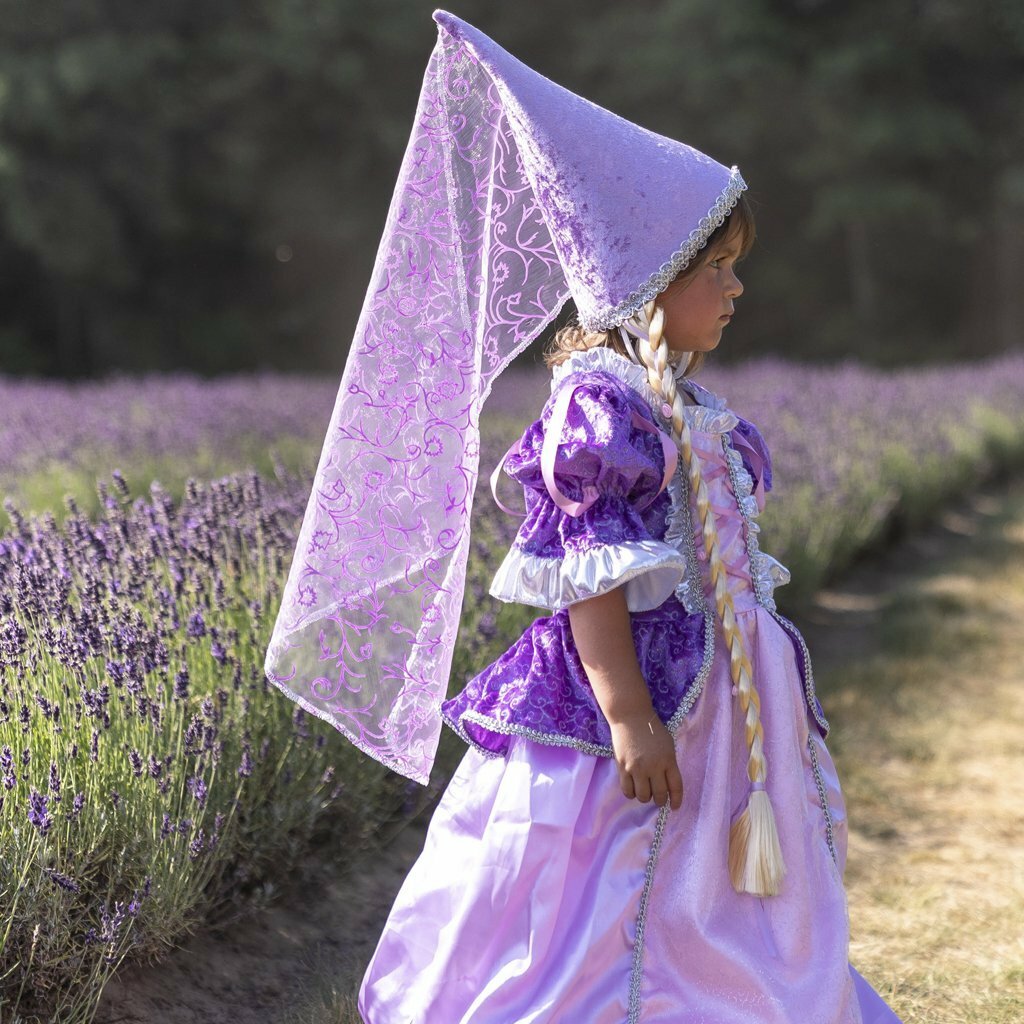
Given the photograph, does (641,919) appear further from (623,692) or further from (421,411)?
(421,411)

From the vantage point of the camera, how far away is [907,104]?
15047 mm

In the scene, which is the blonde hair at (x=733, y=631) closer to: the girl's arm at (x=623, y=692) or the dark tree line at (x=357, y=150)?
the girl's arm at (x=623, y=692)

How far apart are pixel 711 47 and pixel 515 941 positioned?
50.2 feet

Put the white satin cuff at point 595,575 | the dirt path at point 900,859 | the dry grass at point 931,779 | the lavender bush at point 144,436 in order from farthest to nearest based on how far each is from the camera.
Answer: the lavender bush at point 144,436
the dry grass at point 931,779
the dirt path at point 900,859
the white satin cuff at point 595,575

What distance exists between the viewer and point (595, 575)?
154 cm

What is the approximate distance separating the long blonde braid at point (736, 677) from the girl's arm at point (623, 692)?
124mm

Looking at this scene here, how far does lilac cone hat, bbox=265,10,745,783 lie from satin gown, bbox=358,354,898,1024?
23cm

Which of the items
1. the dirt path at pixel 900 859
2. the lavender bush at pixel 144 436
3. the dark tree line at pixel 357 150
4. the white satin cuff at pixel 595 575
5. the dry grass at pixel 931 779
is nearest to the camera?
the white satin cuff at pixel 595 575

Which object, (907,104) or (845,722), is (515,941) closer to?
(845,722)

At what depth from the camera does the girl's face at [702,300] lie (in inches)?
67.8

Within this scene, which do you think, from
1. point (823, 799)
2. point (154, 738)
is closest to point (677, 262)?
point (823, 799)

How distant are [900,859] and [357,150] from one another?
14.1m

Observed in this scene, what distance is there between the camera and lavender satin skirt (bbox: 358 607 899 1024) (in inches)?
63.9

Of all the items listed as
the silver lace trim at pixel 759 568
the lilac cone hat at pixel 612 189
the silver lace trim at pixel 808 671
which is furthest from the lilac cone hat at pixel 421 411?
the silver lace trim at pixel 808 671
